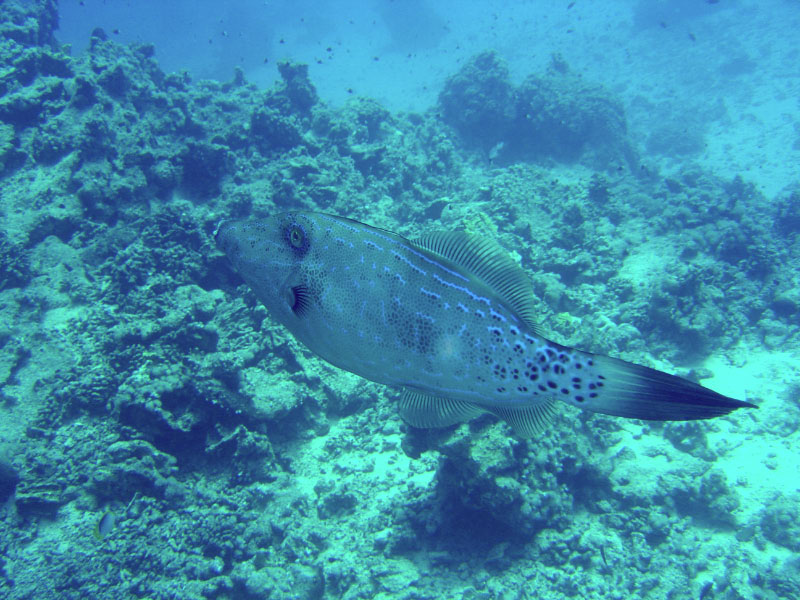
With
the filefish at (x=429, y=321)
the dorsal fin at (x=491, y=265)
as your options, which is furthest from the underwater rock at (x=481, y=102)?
the filefish at (x=429, y=321)

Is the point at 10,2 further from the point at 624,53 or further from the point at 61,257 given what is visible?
the point at 624,53

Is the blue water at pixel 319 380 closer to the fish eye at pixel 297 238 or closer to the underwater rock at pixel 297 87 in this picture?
the underwater rock at pixel 297 87

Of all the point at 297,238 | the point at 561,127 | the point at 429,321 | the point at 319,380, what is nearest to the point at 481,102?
the point at 561,127

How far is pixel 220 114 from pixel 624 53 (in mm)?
35544

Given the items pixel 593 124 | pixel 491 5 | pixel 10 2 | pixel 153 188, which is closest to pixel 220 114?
pixel 153 188

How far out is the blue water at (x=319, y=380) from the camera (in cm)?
492

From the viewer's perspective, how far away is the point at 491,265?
1826mm

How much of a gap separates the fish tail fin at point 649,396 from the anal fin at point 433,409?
504 mm

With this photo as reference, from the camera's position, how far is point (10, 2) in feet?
49.8

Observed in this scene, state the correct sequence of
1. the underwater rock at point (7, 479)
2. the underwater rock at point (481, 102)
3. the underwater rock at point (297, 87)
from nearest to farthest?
the underwater rock at point (7, 479), the underwater rock at point (297, 87), the underwater rock at point (481, 102)

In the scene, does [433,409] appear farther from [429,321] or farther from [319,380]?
[319,380]

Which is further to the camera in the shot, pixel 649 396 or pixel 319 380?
pixel 319 380

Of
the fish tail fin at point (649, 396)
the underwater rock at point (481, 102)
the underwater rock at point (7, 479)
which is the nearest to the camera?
the fish tail fin at point (649, 396)

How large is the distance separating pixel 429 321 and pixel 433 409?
0.48 metres
